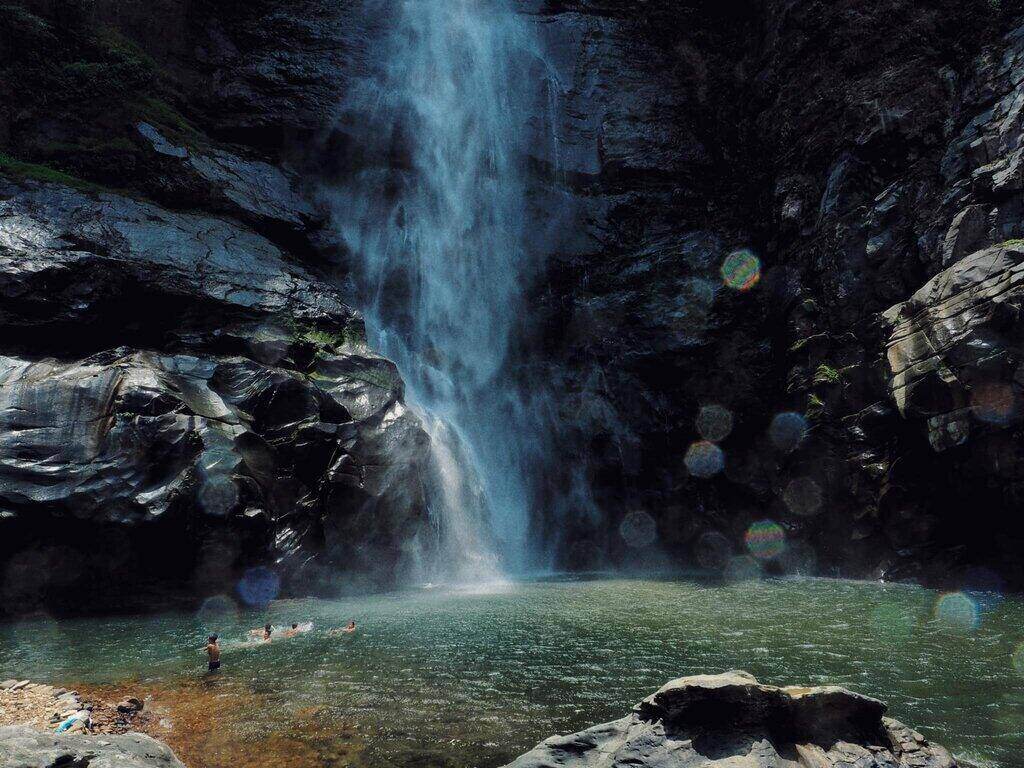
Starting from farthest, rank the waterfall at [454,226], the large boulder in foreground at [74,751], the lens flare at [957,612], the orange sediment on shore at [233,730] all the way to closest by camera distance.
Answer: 1. the waterfall at [454,226]
2. the lens flare at [957,612]
3. the orange sediment on shore at [233,730]
4. the large boulder in foreground at [74,751]

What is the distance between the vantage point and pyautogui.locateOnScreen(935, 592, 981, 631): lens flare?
13.9 meters

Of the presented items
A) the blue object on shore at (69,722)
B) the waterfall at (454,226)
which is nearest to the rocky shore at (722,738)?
the blue object on shore at (69,722)

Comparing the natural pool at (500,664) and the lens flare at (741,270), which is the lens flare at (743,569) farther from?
the lens flare at (741,270)

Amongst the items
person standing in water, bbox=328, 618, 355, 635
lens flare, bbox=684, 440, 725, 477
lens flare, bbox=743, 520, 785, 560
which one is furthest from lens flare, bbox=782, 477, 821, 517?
person standing in water, bbox=328, 618, 355, 635

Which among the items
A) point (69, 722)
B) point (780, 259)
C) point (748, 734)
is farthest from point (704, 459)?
point (69, 722)

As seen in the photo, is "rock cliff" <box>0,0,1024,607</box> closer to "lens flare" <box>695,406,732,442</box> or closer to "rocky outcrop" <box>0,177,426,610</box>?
"rocky outcrop" <box>0,177,426,610</box>

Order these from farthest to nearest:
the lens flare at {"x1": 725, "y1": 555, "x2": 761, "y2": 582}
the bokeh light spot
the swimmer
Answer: the lens flare at {"x1": 725, "y1": 555, "x2": 761, "y2": 582}, the bokeh light spot, the swimmer

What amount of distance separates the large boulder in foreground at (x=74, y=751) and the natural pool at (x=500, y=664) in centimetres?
216

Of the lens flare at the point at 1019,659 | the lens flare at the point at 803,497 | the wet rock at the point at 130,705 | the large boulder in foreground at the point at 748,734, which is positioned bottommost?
the wet rock at the point at 130,705

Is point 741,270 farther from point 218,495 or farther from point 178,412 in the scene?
point 178,412

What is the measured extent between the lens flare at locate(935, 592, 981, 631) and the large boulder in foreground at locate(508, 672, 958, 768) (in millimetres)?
9605

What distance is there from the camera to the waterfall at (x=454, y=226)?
31.5 metres

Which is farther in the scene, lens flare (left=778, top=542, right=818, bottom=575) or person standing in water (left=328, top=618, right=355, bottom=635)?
lens flare (left=778, top=542, right=818, bottom=575)

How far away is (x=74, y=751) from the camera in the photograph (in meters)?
5.58
